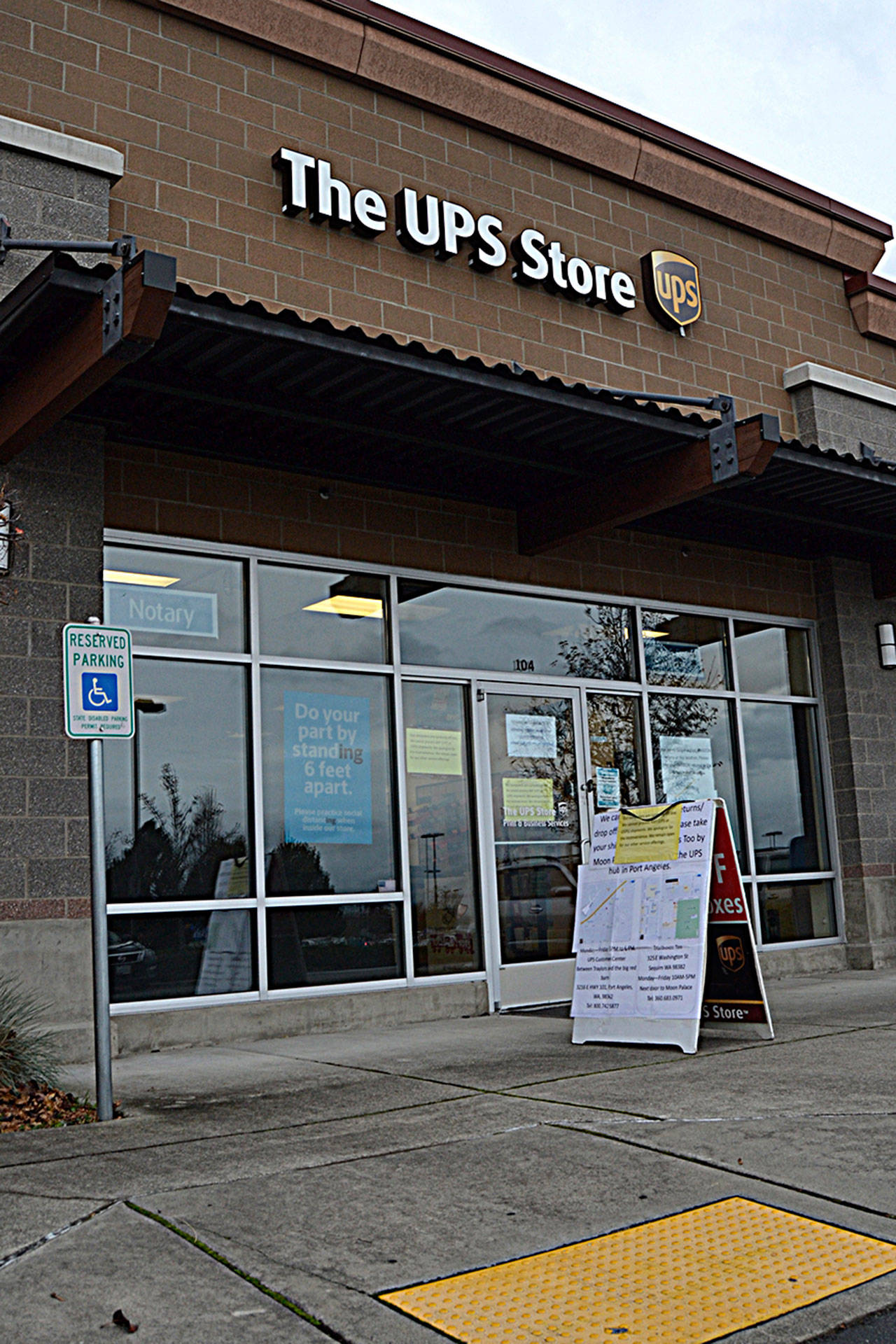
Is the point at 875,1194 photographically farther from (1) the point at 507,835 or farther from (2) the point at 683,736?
(2) the point at 683,736

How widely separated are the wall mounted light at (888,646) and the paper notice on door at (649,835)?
5.41 meters

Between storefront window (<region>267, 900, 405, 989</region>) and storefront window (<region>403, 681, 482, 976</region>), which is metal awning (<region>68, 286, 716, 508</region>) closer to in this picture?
storefront window (<region>403, 681, 482, 976</region>)

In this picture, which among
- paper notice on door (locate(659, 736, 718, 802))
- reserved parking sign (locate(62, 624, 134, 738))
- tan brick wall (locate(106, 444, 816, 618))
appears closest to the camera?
reserved parking sign (locate(62, 624, 134, 738))

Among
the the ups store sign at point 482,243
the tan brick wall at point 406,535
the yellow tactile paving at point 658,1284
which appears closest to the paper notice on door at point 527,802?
the tan brick wall at point 406,535

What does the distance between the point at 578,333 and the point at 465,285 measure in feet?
4.02

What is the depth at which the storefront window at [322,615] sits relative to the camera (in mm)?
8930

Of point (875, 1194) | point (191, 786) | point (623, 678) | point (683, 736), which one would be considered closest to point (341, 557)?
point (191, 786)

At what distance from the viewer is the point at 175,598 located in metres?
8.52

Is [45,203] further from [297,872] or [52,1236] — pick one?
[52,1236]

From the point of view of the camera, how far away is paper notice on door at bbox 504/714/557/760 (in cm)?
1003

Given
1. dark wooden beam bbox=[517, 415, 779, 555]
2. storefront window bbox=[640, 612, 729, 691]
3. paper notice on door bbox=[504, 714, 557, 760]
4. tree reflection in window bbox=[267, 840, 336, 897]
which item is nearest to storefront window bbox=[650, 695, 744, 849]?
storefront window bbox=[640, 612, 729, 691]

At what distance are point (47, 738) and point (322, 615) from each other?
92.1 inches

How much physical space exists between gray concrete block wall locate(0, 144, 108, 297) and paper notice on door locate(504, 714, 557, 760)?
465 centimetres

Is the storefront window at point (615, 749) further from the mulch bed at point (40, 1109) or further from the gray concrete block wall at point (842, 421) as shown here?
the mulch bed at point (40, 1109)
